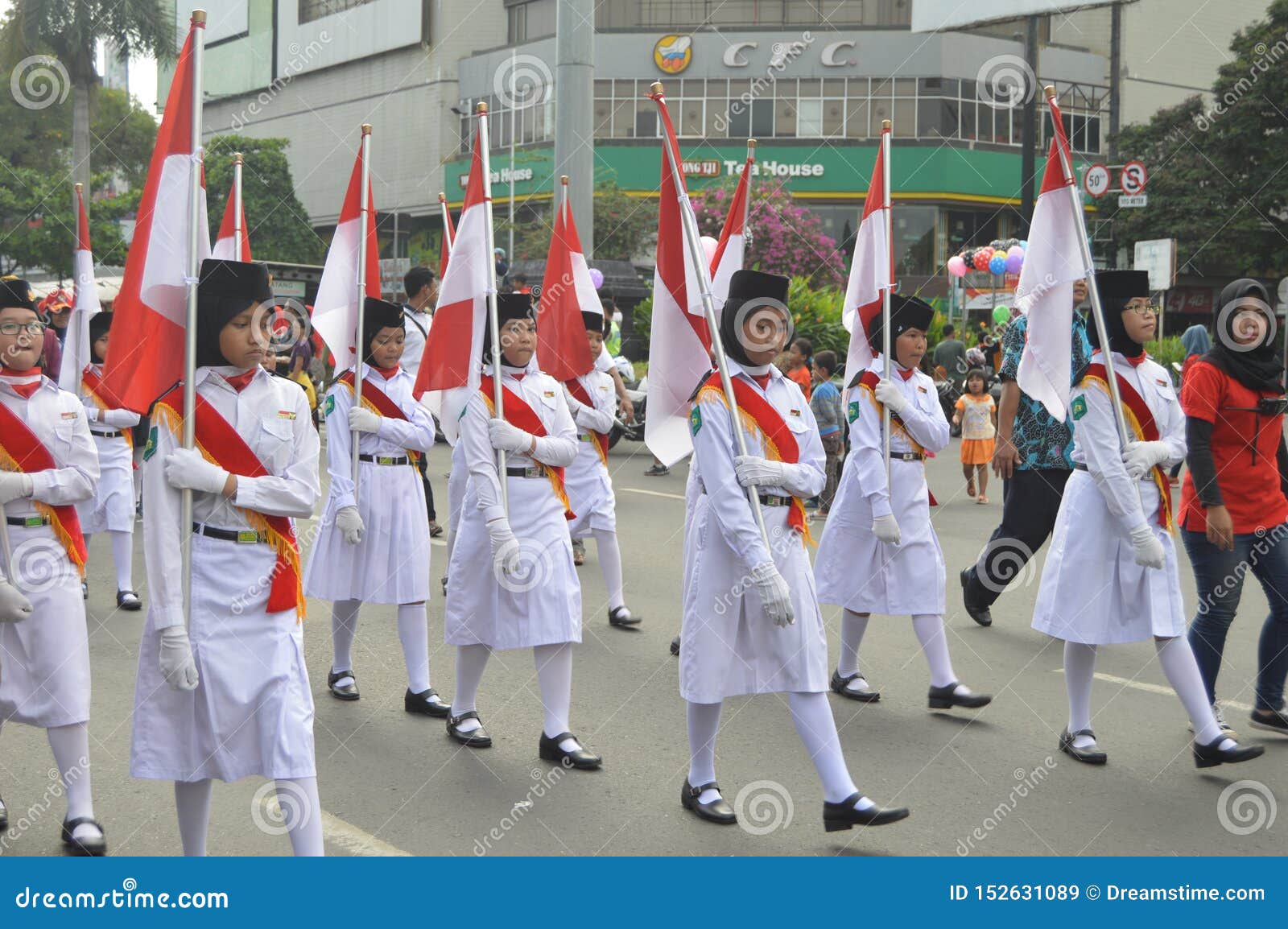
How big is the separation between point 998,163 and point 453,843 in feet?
163

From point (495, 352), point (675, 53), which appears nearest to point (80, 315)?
point (495, 352)

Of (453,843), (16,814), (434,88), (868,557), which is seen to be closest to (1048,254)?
(868,557)

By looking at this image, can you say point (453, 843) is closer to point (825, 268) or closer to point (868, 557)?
point (868, 557)

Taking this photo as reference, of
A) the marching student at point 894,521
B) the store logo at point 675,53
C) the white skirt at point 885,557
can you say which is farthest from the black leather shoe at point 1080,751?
the store logo at point 675,53

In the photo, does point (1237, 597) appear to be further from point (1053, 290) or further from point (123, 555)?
point (123, 555)

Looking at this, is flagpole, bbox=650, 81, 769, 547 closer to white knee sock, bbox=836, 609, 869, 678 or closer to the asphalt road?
the asphalt road

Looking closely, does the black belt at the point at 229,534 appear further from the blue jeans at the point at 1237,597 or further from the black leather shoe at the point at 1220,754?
the blue jeans at the point at 1237,597

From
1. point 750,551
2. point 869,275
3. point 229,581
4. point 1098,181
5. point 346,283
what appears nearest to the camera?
point 229,581

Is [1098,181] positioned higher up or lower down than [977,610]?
higher up

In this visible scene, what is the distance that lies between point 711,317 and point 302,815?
219 centimetres

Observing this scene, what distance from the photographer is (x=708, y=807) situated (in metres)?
5.19

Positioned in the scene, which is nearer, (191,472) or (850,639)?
(191,472)

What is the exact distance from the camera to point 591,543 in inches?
516

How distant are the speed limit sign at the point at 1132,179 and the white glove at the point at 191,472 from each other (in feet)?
51.4
